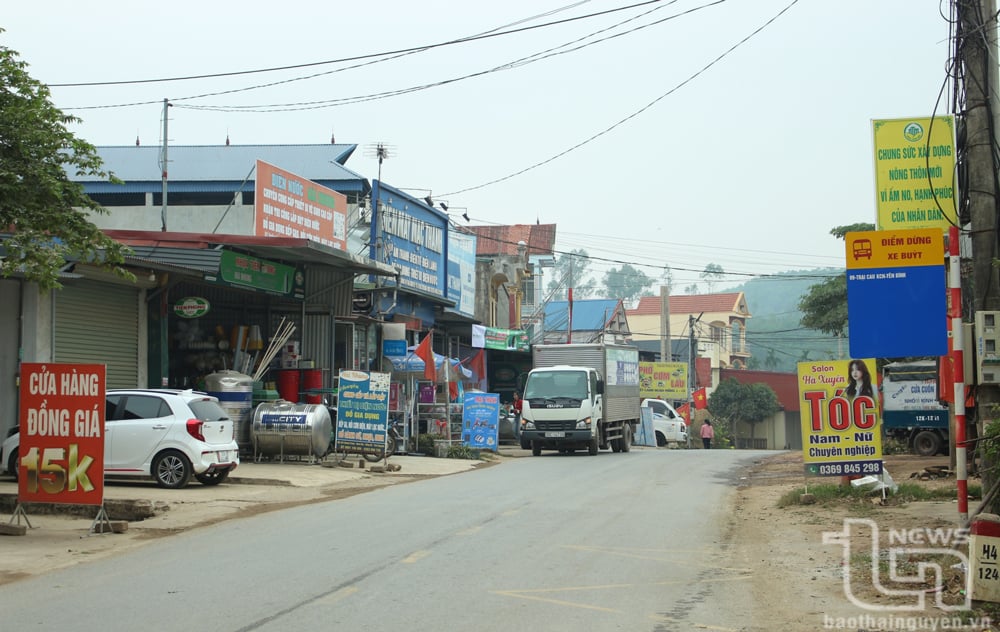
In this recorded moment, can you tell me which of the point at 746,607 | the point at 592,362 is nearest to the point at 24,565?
the point at 746,607

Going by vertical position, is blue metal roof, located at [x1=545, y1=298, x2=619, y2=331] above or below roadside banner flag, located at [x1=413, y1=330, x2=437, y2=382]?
above

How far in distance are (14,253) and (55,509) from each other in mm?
3978

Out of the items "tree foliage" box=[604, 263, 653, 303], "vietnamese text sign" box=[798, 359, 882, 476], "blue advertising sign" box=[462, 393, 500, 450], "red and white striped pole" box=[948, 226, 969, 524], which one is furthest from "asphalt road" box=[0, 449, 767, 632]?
"tree foliage" box=[604, 263, 653, 303]

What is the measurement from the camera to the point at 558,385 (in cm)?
3092

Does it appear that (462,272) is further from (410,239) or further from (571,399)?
(571,399)

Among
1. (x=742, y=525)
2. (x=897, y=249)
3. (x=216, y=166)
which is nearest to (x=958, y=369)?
(x=897, y=249)

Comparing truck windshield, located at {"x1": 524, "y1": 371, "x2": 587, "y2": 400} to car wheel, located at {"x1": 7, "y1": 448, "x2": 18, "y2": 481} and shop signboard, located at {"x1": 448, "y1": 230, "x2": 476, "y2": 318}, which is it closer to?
shop signboard, located at {"x1": 448, "y1": 230, "x2": 476, "y2": 318}

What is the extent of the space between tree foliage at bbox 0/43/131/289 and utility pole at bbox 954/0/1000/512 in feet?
34.1

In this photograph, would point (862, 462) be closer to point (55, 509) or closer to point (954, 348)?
point (954, 348)

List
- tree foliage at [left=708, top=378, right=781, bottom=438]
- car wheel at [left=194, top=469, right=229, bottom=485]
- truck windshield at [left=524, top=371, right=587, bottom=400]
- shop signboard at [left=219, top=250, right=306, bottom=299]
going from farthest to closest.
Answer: tree foliage at [left=708, top=378, right=781, bottom=438] → truck windshield at [left=524, top=371, right=587, bottom=400] → shop signboard at [left=219, top=250, right=306, bottom=299] → car wheel at [left=194, top=469, right=229, bottom=485]

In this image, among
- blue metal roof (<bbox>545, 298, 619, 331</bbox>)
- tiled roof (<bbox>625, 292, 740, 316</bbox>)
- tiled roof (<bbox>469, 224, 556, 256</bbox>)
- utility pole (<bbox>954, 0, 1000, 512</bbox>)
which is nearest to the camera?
utility pole (<bbox>954, 0, 1000, 512</bbox>)

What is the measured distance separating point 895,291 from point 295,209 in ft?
68.4

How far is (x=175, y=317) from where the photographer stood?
80.2 ft

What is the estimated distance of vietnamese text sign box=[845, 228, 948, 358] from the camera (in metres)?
11.8
